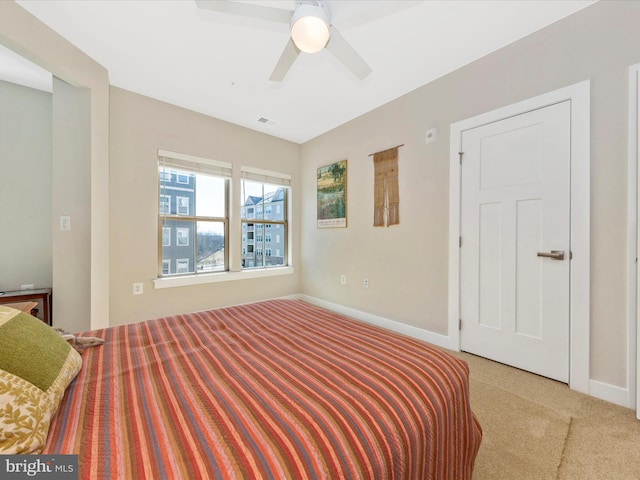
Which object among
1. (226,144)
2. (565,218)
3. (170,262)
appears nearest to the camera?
(565,218)

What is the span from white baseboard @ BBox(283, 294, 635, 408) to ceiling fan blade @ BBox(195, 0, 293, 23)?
2908 mm

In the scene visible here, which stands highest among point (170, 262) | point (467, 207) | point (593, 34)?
point (593, 34)

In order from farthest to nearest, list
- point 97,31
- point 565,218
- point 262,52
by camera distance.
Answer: point 262,52 < point 97,31 < point 565,218

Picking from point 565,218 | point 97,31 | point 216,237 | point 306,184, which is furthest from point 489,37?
point 216,237

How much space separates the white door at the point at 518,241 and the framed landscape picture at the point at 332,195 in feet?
5.20

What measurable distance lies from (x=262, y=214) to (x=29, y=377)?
3.51 m

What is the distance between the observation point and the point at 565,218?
6.38 feet

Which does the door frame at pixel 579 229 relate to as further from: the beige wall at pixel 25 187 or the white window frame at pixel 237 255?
the beige wall at pixel 25 187

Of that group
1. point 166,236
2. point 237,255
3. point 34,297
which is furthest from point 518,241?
point 34,297

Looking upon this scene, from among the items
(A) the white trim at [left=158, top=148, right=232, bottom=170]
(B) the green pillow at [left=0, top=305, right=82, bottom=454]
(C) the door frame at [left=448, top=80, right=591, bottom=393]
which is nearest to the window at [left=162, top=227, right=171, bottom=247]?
(A) the white trim at [left=158, top=148, right=232, bottom=170]

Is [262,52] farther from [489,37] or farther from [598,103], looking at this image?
[598,103]

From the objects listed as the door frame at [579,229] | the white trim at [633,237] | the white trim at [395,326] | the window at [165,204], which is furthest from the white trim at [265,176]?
the white trim at [633,237]

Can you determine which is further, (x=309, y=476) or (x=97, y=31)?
(x=97, y=31)

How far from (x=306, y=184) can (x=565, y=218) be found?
325cm
